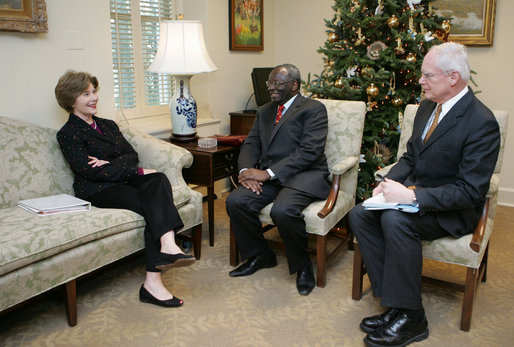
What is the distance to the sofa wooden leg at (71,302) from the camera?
224 centimetres

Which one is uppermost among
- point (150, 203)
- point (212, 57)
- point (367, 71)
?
point (212, 57)

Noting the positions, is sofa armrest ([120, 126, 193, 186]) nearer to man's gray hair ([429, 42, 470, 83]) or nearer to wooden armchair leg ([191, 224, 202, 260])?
wooden armchair leg ([191, 224, 202, 260])

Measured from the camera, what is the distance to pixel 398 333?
2139mm

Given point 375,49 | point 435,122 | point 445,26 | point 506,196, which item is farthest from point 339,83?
point 506,196

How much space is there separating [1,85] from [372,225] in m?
2.19

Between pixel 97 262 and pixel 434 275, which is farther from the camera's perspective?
pixel 434 275

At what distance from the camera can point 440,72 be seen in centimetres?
217

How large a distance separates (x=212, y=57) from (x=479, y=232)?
9.06ft

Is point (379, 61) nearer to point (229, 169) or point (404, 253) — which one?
point (229, 169)

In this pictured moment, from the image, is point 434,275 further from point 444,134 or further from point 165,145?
point 165,145

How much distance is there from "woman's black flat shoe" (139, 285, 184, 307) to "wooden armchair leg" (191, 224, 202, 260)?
1.76 ft

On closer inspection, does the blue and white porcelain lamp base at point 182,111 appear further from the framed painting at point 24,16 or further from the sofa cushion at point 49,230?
the sofa cushion at point 49,230

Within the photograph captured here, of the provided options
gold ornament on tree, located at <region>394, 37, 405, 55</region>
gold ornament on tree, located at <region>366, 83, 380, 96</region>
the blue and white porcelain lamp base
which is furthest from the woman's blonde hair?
gold ornament on tree, located at <region>394, 37, 405, 55</region>

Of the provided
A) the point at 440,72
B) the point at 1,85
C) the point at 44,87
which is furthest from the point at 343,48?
the point at 1,85
